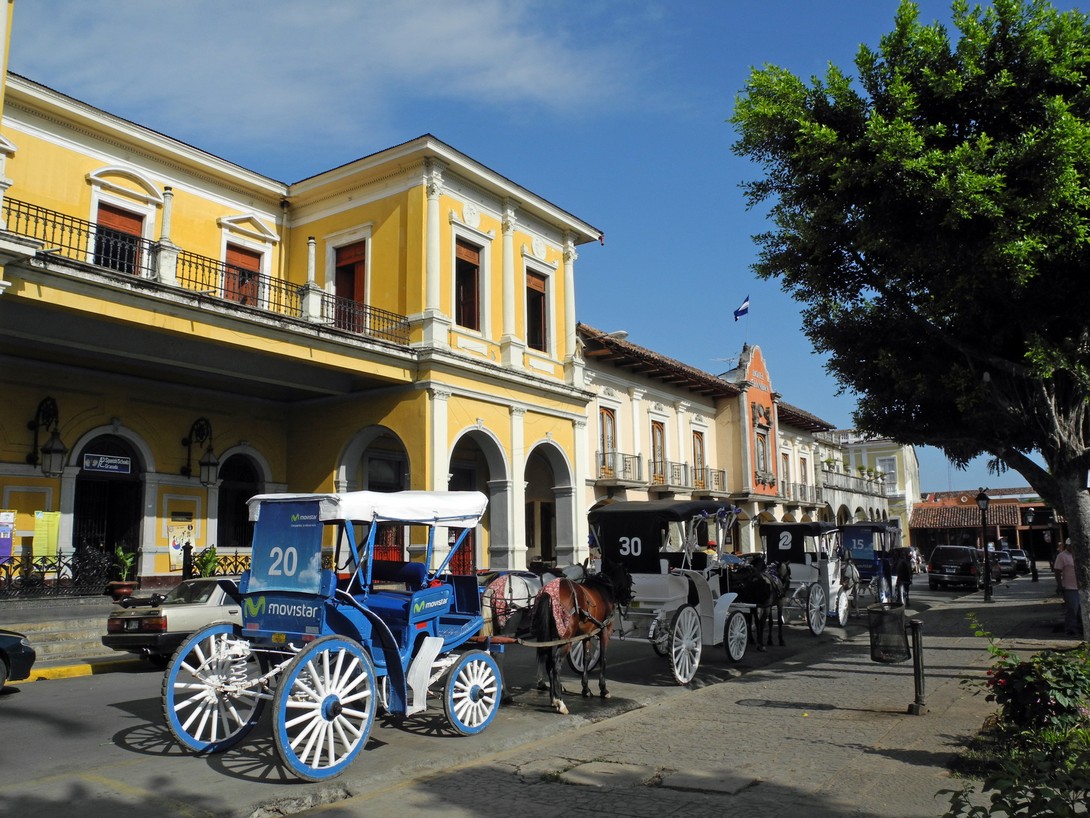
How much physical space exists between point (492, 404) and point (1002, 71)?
12.8 metres

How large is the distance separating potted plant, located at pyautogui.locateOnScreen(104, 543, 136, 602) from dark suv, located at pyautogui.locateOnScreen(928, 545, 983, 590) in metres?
26.5

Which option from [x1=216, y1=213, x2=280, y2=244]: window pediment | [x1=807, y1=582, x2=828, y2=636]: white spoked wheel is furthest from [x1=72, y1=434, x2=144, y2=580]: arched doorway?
[x1=807, y1=582, x2=828, y2=636]: white spoked wheel

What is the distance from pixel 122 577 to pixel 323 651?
470 inches

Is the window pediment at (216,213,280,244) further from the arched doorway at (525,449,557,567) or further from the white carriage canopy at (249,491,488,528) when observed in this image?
the white carriage canopy at (249,491,488,528)

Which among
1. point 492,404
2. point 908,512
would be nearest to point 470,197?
point 492,404

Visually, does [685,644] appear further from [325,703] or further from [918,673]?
[325,703]

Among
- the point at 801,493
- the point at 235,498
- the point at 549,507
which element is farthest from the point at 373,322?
the point at 801,493

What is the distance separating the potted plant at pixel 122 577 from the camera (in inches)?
593

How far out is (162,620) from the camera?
12.1 metres

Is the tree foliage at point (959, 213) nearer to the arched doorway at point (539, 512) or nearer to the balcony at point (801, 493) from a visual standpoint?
the arched doorway at point (539, 512)

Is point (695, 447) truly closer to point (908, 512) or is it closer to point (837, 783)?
point (837, 783)

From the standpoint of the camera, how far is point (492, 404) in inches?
797

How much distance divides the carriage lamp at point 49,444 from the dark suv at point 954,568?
28.0m

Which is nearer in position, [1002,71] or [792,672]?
[1002,71]
